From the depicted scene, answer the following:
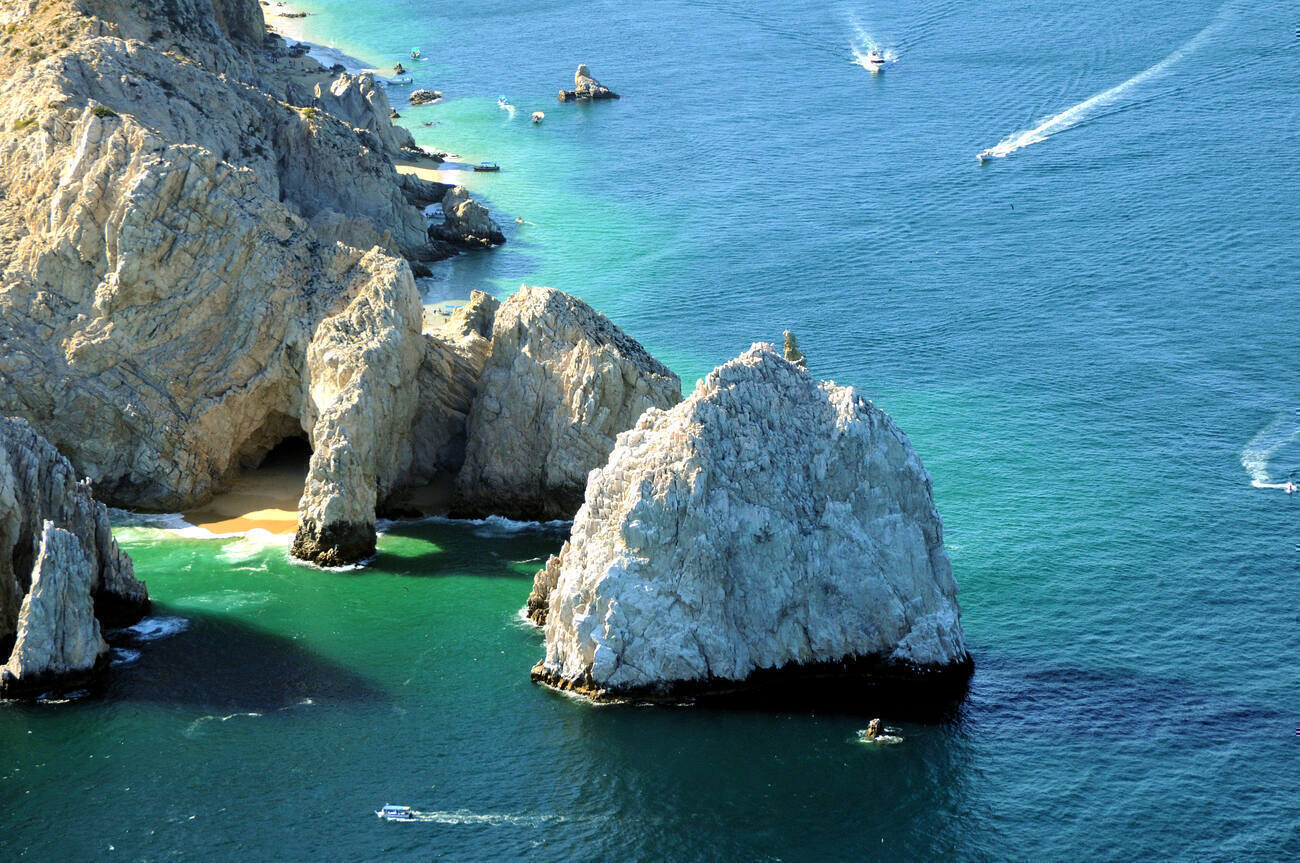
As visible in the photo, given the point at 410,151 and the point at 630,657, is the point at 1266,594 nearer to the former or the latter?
the point at 630,657

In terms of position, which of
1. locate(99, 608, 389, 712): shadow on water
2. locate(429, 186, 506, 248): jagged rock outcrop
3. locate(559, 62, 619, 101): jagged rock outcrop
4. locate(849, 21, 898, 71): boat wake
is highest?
locate(849, 21, 898, 71): boat wake

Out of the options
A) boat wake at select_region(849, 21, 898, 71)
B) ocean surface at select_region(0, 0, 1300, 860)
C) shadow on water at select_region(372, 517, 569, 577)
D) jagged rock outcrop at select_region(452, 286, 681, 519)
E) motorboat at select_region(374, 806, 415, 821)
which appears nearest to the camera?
motorboat at select_region(374, 806, 415, 821)

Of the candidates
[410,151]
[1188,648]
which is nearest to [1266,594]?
[1188,648]

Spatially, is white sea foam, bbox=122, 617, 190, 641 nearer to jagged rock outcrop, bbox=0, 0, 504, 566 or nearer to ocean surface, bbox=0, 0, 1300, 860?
ocean surface, bbox=0, 0, 1300, 860

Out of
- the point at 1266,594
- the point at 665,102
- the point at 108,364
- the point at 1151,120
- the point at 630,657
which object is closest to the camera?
the point at 630,657

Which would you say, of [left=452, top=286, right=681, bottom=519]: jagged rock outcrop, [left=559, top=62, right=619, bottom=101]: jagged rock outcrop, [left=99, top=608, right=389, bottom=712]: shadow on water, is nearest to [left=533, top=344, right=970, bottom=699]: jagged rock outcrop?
[left=99, top=608, right=389, bottom=712]: shadow on water

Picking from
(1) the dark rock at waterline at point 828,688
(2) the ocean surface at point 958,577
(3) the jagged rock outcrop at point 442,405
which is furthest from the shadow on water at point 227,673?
(3) the jagged rock outcrop at point 442,405
